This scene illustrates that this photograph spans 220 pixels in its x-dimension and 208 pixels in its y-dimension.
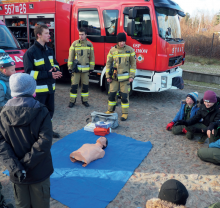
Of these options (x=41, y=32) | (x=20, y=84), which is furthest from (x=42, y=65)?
(x=20, y=84)

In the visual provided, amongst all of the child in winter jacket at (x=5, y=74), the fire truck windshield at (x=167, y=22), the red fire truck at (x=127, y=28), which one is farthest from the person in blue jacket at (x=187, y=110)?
the child in winter jacket at (x=5, y=74)

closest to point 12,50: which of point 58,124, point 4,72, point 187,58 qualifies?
point 58,124

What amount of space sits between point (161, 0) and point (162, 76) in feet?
6.88

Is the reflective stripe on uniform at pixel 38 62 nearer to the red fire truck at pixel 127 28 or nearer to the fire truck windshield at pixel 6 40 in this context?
the fire truck windshield at pixel 6 40

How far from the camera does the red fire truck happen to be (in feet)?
21.0

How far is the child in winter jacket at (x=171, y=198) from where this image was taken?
144 centimetres

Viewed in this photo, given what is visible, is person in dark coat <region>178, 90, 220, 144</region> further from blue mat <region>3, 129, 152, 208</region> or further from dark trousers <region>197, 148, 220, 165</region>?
blue mat <region>3, 129, 152, 208</region>

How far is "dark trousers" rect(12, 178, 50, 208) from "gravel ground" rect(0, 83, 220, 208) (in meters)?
0.77

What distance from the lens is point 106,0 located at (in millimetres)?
7031

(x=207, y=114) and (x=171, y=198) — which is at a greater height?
(x=171, y=198)

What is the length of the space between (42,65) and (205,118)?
327 cm

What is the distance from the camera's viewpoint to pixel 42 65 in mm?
4094

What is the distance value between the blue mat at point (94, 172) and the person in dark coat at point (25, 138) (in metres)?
0.98

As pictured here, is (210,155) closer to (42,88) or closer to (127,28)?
(42,88)
